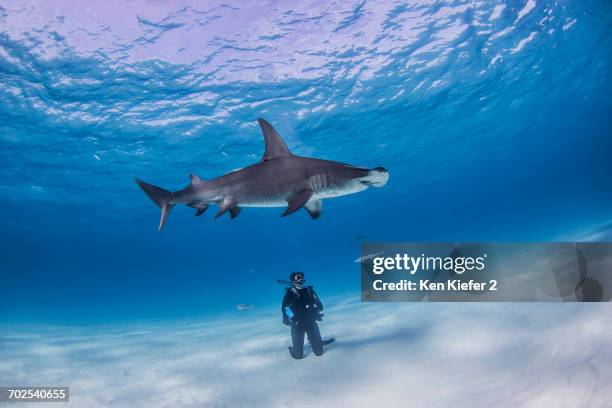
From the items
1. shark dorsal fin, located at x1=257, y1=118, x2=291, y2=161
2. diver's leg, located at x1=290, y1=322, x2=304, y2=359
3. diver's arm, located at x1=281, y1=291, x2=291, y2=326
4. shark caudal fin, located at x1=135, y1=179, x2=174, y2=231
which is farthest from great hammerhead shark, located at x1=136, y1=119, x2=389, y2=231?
diver's leg, located at x1=290, y1=322, x2=304, y2=359

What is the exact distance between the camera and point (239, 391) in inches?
234

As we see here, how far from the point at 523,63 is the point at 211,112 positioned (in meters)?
17.6

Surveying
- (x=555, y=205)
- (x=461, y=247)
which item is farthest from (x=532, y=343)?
(x=555, y=205)

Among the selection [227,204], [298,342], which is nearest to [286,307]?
[298,342]

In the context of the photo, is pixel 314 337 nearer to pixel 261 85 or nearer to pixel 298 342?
pixel 298 342

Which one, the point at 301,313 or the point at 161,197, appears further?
the point at 301,313

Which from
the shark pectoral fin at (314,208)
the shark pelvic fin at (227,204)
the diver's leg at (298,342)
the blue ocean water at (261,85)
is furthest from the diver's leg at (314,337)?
the blue ocean water at (261,85)

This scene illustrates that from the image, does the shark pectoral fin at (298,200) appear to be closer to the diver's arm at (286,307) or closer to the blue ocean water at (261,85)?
the diver's arm at (286,307)

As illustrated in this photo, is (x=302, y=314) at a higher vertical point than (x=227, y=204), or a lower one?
lower

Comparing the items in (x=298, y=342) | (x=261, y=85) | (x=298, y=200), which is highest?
(x=261, y=85)

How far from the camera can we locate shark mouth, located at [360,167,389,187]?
378cm

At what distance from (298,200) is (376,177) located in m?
0.98

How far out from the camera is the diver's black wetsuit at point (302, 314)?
729 centimetres

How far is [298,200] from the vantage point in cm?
425
